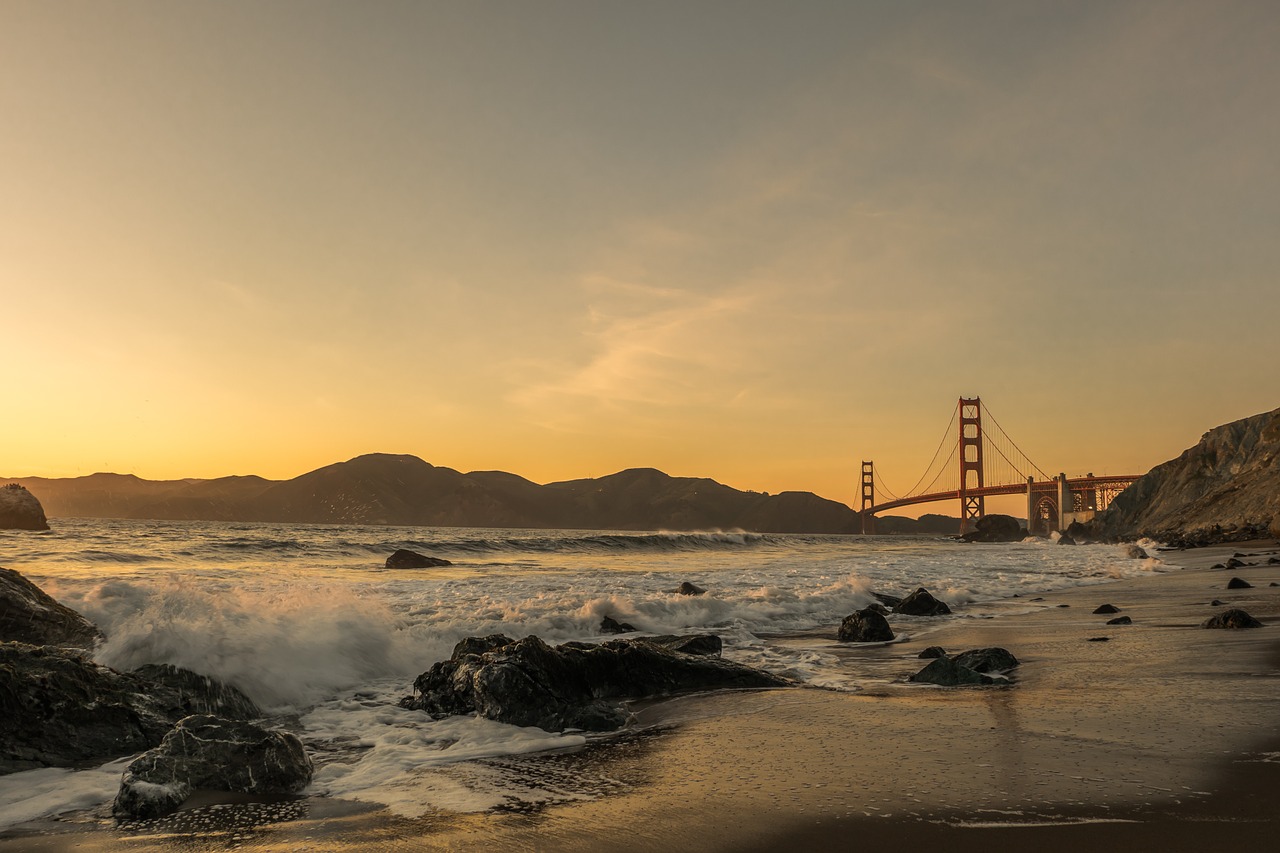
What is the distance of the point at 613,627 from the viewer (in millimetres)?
11547

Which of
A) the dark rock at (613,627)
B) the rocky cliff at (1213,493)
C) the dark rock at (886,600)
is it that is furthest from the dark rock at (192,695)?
the rocky cliff at (1213,493)

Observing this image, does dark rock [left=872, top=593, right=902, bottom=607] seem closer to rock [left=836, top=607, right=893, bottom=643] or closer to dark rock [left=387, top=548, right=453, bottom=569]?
rock [left=836, top=607, right=893, bottom=643]

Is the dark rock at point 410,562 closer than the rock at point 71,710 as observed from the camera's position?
No

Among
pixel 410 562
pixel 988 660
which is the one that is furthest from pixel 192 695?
pixel 410 562

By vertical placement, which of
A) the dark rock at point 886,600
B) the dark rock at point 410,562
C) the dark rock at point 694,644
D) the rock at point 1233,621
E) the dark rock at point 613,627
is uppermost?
the rock at point 1233,621

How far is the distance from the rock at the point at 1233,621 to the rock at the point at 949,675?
16.0 feet

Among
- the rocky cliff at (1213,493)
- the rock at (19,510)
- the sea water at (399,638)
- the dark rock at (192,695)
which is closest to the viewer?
the sea water at (399,638)

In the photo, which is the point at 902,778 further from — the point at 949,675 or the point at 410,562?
the point at 410,562

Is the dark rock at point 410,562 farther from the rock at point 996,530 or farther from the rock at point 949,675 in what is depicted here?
the rock at point 996,530

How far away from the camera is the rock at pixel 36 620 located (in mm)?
7816

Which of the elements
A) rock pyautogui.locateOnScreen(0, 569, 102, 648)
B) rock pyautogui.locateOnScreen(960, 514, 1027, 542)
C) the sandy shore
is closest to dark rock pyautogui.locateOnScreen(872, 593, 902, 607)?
the sandy shore

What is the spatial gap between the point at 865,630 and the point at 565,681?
5558mm

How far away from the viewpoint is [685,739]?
5254mm

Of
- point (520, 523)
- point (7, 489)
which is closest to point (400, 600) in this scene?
point (7, 489)
